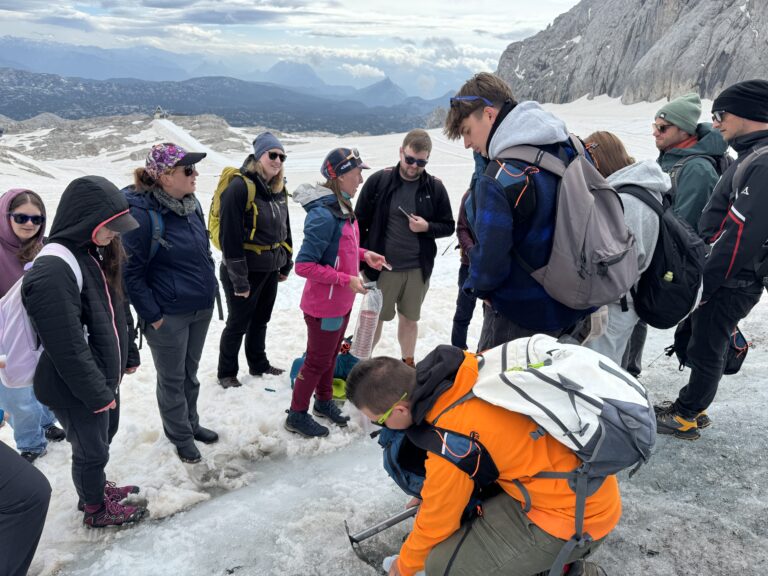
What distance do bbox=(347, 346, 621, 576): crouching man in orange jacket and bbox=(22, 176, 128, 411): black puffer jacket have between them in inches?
66.1

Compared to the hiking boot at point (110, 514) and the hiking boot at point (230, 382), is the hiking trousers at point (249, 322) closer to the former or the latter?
the hiking boot at point (230, 382)

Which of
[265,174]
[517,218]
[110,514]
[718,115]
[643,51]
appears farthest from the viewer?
[643,51]

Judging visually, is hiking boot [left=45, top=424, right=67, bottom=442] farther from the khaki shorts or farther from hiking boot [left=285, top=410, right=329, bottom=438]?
the khaki shorts

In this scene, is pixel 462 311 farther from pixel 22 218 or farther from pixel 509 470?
pixel 22 218

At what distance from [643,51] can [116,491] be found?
240ft

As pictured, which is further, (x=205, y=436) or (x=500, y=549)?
(x=205, y=436)

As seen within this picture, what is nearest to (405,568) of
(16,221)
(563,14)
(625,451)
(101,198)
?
(625,451)

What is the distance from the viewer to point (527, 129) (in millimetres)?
3334

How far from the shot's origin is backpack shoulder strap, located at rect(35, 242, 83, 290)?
124 inches

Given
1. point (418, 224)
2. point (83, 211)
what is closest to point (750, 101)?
point (418, 224)

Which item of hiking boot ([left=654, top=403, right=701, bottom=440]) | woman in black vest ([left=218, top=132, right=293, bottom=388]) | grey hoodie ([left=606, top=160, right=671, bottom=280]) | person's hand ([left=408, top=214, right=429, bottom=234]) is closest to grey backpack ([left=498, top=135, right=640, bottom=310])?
grey hoodie ([left=606, top=160, right=671, bottom=280])

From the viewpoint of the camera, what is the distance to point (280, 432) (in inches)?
195

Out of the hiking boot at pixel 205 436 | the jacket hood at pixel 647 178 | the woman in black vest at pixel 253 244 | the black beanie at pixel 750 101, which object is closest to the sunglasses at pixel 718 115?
the black beanie at pixel 750 101

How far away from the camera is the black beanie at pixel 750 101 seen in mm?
4141
